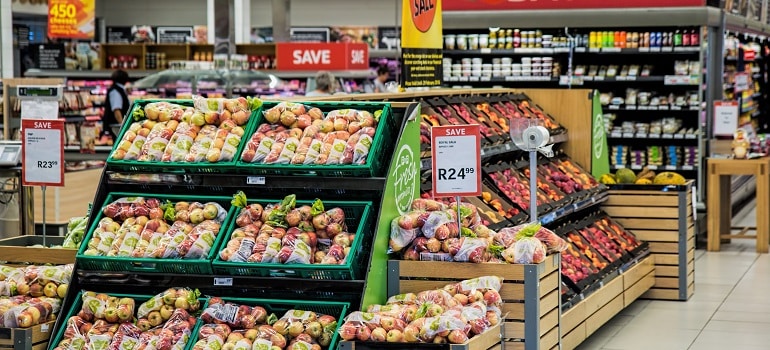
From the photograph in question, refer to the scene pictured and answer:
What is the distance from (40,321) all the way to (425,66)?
398cm

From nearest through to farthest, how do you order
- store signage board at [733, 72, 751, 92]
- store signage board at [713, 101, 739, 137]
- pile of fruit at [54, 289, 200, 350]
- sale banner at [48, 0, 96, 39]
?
1. pile of fruit at [54, 289, 200, 350]
2. store signage board at [713, 101, 739, 137]
3. store signage board at [733, 72, 751, 92]
4. sale banner at [48, 0, 96, 39]

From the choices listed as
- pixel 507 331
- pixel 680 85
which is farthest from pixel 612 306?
pixel 680 85

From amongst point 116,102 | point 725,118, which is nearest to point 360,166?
point 725,118

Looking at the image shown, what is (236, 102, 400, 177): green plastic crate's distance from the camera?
486 cm

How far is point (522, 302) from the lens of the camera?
16.5ft

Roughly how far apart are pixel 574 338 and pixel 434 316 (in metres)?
2.25

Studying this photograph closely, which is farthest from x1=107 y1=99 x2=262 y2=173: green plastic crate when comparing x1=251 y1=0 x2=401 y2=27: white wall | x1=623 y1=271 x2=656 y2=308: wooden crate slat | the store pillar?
x1=251 y1=0 x2=401 y2=27: white wall

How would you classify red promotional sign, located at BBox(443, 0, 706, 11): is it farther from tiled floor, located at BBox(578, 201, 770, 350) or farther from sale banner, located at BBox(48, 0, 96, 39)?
sale banner, located at BBox(48, 0, 96, 39)

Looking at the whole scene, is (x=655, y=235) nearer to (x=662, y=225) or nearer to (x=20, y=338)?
(x=662, y=225)

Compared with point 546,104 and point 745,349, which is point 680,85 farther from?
point 745,349

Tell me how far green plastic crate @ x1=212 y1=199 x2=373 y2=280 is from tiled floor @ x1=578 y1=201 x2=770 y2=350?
8.56 ft

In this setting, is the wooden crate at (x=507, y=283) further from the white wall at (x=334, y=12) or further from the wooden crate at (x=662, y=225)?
the white wall at (x=334, y=12)

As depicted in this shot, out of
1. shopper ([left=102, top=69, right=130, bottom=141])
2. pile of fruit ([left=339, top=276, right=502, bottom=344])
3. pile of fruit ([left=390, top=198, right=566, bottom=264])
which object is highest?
shopper ([left=102, top=69, right=130, bottom=141])

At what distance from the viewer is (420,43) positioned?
7992 mm
